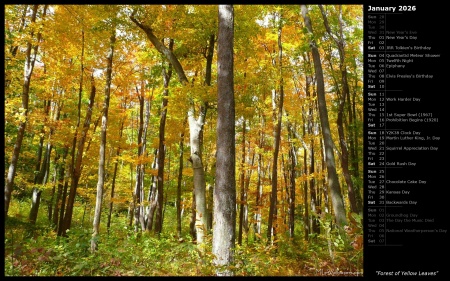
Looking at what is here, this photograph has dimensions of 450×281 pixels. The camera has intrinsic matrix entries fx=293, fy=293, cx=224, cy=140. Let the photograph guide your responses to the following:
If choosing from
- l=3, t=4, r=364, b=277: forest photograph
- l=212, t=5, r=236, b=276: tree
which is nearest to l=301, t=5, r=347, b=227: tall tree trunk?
l=3, t=4, r=364, b=277: forest photograph

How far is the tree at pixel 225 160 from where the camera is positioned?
20.3ft

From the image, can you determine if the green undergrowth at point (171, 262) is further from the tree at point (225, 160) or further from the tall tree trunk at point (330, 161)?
the tall tree trunk at point (330, 161)

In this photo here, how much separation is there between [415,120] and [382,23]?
206 cm

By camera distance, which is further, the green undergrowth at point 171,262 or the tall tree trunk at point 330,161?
the tall tree trunk at point 330,161

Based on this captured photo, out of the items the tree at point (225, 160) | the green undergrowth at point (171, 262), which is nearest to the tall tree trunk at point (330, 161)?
the green undergrowth at point (171, 262)

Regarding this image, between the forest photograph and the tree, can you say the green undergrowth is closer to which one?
the forest photograph

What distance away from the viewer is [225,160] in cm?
664

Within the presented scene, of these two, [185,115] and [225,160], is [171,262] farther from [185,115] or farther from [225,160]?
[185,115]

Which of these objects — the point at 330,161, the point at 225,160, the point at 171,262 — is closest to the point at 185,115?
the point at 330,161

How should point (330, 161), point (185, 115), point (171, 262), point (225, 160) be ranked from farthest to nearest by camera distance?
point (185, 115), point (330, 161), point (171, 262), point (225, 160)

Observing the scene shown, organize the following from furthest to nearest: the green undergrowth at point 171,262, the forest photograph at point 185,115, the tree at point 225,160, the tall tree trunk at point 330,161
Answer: the tall tree trunk at point 330,161 < the forest photograph at point 185,115 < the tree at point 225,160 < the green undergrowth at point 171,262
